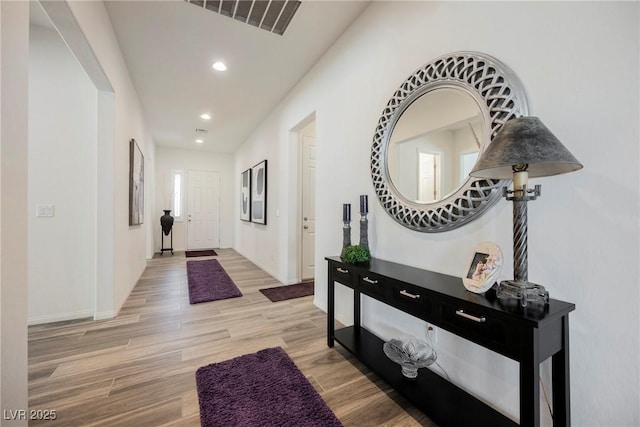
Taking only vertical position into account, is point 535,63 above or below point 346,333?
above

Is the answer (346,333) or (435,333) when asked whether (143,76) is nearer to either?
(346,333)

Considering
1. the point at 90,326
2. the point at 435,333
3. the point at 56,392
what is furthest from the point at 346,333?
the point at 90,326

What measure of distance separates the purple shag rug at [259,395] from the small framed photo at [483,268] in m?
0.96

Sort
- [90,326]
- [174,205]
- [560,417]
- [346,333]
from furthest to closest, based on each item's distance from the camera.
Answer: [174,205]
[90,326]
[346,333]
[560,417]

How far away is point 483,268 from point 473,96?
91 cm

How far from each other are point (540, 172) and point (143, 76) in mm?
4132

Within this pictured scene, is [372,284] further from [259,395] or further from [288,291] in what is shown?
[288,291]

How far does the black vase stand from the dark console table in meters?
5.85

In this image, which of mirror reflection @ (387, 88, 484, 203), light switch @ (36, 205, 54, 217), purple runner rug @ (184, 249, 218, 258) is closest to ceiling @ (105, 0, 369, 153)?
mirror reflection @ (387, 88, 484, 203)

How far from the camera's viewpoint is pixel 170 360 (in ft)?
6.25

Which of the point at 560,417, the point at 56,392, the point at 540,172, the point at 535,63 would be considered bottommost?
the point at 56,392

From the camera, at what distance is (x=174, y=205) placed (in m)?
6.93

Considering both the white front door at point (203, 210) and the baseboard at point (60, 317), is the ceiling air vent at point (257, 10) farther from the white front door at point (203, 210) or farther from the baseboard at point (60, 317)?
the white front door at point (203, 210)

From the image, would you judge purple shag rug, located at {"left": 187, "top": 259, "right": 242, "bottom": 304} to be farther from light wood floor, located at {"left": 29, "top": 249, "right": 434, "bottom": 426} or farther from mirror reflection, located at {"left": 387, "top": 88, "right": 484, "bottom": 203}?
mirror reflection, located at {"left": 387, "top": 88, "right": 484, "bottom": 203}
